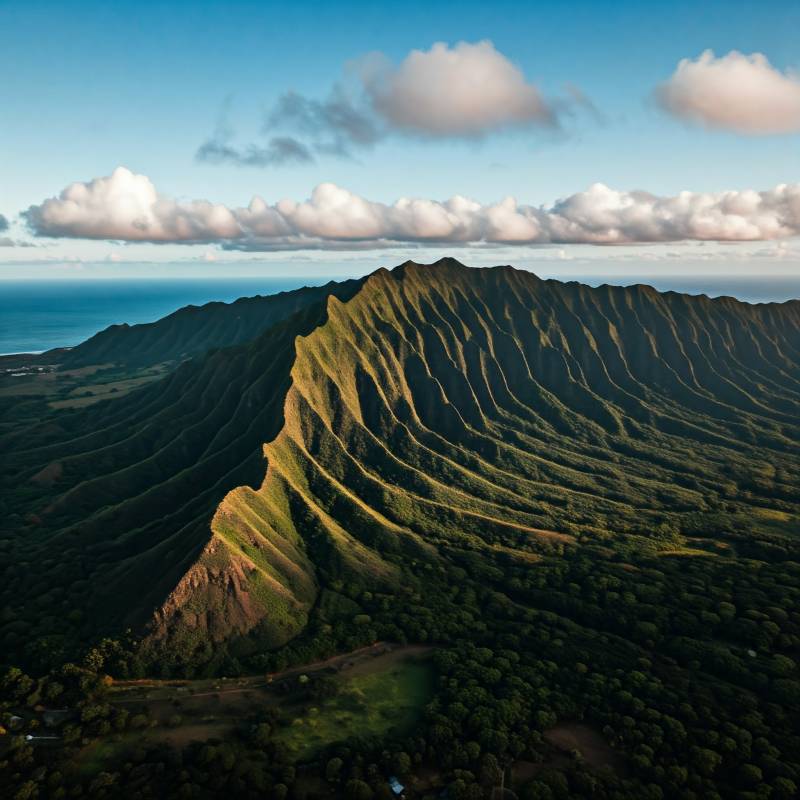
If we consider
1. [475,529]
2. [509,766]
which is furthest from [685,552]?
[509,766]

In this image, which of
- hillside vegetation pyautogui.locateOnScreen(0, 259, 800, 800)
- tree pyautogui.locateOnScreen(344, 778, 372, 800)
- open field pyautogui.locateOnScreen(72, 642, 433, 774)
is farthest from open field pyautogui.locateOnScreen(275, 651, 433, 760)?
tree pyautogui.locateOnScreen(344, 778, 372, 800)

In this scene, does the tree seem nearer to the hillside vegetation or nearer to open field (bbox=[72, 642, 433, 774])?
the hillside vegetation

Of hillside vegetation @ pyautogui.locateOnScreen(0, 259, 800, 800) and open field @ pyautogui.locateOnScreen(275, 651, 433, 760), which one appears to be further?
open field @ pyautogui.locateOnScreen(275, 651, 433, 760)

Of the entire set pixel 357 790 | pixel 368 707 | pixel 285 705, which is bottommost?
pixel 368 707

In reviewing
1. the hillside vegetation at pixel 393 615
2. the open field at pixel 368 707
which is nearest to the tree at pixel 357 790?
the hillside vegetation at pixel 393 615

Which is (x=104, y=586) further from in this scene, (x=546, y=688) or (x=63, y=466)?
(x=546, y=688)

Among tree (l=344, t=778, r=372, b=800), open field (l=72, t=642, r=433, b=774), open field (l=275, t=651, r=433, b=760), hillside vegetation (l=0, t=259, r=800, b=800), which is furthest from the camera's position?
open field (l=275, t=651, r=433, b=760)

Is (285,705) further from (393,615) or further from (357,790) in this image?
(393,615)

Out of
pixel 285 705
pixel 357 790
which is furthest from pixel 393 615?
pixel 357 790

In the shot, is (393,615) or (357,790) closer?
(357,790)

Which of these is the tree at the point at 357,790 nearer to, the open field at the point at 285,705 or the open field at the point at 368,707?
the open field at the point at 368,707

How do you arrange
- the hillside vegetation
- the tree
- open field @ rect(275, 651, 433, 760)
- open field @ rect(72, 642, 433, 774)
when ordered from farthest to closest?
1. open field @ rect(275, 651, 433, 760)
2. open field @ rect(72, 642, 433, 774)
3. the hillside vegetation
4. the tree
